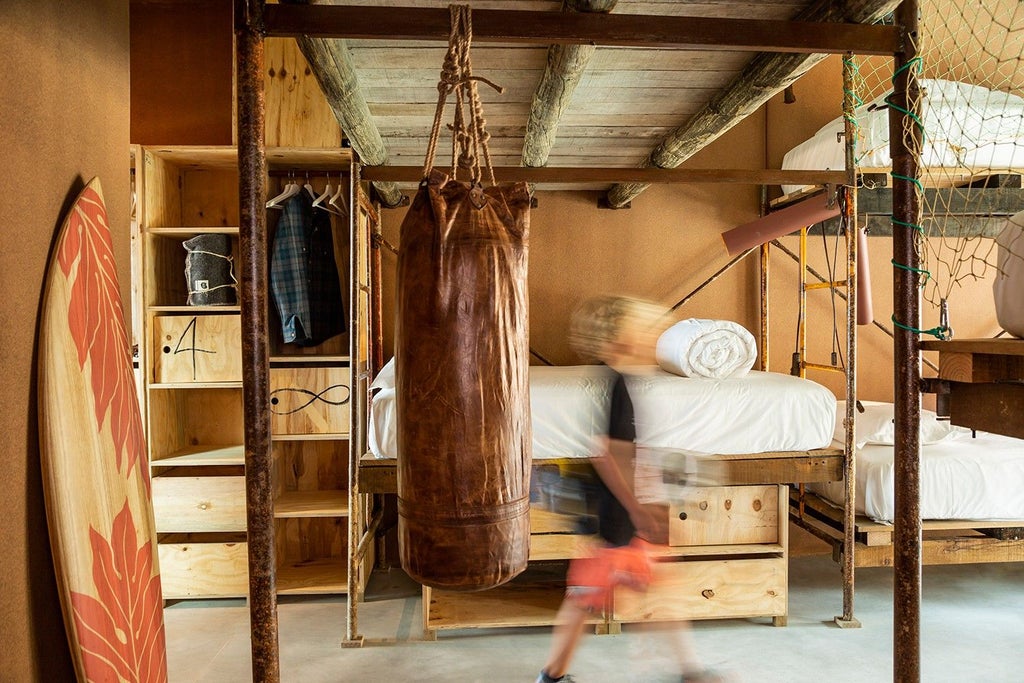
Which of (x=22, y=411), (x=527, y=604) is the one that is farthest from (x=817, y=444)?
(x=22, y=411)

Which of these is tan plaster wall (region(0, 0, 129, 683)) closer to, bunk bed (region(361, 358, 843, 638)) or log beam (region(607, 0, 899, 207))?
bunk bed (region(361, 358, 843, 638))

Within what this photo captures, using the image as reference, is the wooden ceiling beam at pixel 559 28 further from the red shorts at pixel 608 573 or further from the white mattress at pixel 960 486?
the white mattress at pixel 960 486

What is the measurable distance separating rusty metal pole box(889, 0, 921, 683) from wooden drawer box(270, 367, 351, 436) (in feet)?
8.18

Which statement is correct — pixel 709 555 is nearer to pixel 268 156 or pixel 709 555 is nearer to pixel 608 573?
pixel 608 573

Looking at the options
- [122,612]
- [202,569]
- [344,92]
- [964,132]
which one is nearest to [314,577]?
[202,569]

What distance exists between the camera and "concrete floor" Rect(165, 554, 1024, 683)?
8.64 ft

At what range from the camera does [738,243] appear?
3047mm

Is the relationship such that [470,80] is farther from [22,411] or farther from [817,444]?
[817,444]

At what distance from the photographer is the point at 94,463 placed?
1357mm

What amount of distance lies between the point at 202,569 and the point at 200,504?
0.34 metres

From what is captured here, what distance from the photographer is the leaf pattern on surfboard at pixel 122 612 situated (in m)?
1.29

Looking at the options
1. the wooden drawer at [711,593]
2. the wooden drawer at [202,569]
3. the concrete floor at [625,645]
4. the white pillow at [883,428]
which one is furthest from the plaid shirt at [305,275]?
the white pillow at [883,428]

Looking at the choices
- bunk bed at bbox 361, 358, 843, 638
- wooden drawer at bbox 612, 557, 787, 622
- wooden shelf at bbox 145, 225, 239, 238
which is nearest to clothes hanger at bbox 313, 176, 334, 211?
wooden shelf at bbox 145, 225, 239, 238

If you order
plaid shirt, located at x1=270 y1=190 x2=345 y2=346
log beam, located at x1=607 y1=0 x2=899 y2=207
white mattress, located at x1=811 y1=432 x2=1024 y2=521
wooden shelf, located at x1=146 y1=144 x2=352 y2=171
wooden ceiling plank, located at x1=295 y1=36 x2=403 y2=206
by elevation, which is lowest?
white mattress, located at x1=811 y1=432 x2=1024 y2=521
